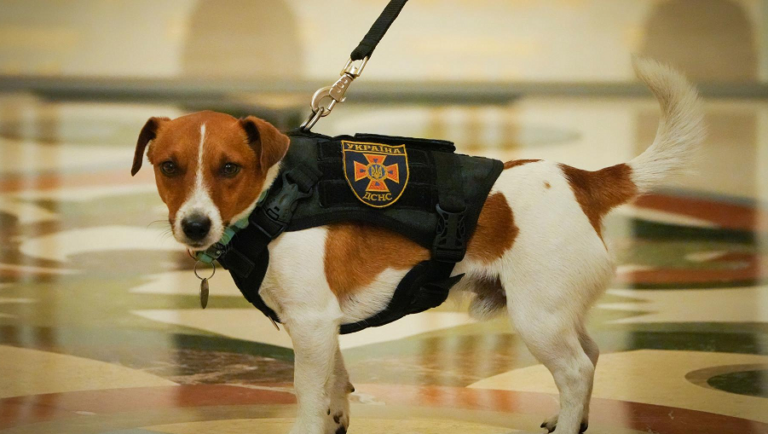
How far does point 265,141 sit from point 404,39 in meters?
11.6

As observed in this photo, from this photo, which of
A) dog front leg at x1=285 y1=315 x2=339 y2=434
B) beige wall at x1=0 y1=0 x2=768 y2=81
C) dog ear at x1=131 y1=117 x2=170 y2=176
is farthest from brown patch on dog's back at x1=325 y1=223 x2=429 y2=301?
beige wall at x1=0 y1=0 x2=768 y2=81

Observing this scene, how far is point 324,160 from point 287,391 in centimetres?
105

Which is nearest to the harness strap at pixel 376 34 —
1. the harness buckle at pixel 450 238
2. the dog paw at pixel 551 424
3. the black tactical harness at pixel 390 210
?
the black tactical harness at pixel 390 210

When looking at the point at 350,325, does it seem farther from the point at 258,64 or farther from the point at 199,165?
the point at 258,64

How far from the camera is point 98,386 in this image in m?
3.36

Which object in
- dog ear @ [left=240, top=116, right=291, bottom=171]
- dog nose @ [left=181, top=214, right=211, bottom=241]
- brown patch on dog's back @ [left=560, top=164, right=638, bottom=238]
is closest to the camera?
dog nose @ [left=181, top=214, right=211, bottom=241]

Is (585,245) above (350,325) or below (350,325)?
above

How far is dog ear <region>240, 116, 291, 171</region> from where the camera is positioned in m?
2.50

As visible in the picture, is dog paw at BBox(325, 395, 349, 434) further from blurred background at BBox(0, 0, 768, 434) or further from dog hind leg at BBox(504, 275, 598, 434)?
dog hind leg at BBox(504, 275, 598, 434)

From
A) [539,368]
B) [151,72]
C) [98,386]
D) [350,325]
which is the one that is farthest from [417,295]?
[151,72]

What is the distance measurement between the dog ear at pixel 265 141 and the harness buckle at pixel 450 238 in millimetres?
518

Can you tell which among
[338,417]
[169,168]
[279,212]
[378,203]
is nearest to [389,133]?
[338,417]

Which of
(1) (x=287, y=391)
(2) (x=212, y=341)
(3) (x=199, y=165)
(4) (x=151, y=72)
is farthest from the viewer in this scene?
(4) (x=151, y=72)

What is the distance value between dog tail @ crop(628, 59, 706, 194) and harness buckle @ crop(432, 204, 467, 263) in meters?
0.62
